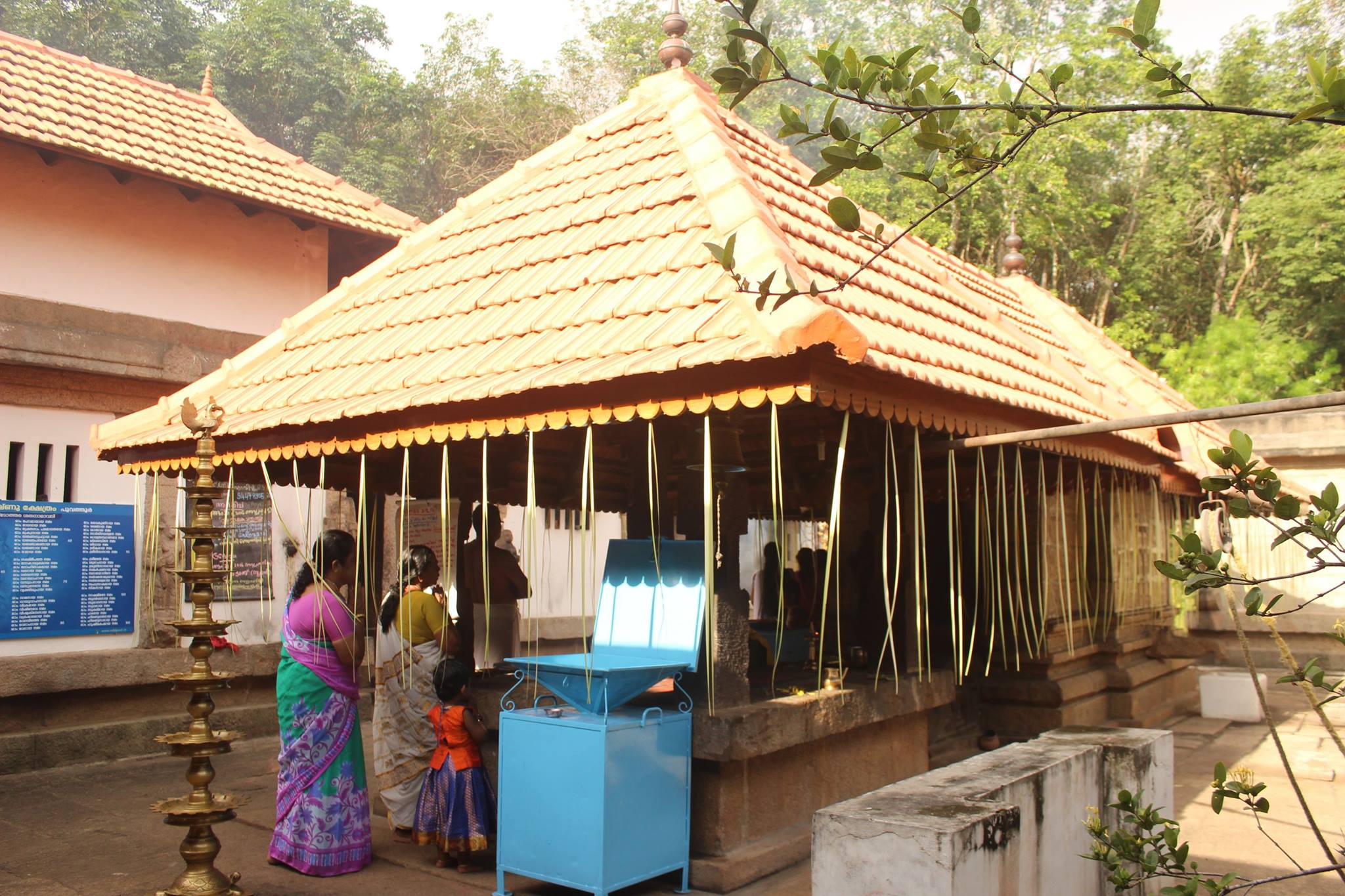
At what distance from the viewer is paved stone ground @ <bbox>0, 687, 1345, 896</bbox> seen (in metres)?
5.02

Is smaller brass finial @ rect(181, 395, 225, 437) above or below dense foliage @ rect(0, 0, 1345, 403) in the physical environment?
below

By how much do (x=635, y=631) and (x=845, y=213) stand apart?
338 centimetres

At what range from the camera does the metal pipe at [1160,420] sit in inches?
119

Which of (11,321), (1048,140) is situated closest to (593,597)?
(11,321)

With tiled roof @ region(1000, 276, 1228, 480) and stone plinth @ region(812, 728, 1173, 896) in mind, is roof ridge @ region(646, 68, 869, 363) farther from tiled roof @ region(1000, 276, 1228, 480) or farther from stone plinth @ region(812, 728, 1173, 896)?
tiled roof @ region(1000, 276, 1228, 480)

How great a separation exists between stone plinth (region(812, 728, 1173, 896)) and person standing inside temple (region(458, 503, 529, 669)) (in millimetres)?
3845

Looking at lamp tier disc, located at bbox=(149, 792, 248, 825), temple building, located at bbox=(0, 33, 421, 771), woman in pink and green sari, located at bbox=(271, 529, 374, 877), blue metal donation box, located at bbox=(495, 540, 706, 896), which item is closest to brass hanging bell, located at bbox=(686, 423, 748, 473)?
blue metal donation box, located at bbox=(495, 540, 706, 896)

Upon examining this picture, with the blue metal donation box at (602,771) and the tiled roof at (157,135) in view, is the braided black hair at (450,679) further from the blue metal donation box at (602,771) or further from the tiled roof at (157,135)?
the tiled roof at (157,135)

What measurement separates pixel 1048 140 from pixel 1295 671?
19.7m

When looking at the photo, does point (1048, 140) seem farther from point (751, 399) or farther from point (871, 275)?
point (751, 399)

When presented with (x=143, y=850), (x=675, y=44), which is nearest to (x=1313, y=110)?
(x=675, y=44)

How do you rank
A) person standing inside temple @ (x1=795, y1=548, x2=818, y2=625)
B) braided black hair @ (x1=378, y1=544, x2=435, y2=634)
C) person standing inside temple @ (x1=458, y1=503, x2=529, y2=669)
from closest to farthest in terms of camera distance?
braided black hair @ (x1=378, y1=544, x2=435, y2=634) → person standing inside temple @ (x1=458, y1=503, x2=529, y2=669) → person standing inside temple @ (x1=795, y1=548, x2=818, y2=625)

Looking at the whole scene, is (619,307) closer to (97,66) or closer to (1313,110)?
(1313,110)

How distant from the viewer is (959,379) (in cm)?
482
